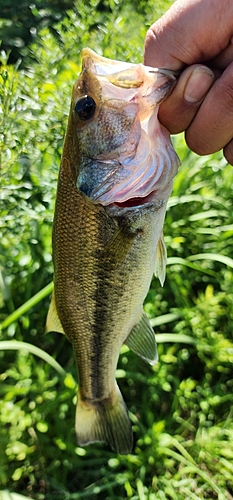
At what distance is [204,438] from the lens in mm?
2113

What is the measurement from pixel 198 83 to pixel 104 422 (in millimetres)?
1311

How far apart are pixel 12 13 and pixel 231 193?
2.87 m

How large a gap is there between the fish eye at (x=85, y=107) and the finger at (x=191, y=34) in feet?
0.84

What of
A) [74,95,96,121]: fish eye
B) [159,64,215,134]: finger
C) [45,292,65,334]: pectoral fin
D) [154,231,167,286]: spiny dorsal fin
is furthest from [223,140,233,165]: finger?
[45,292,65,334]: pectoral fin

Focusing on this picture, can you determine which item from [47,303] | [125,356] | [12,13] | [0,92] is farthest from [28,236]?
[12,13]

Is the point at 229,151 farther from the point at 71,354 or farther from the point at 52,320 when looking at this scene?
the point at 71,354

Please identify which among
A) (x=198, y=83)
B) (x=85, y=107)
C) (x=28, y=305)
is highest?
(x=198, y=83)

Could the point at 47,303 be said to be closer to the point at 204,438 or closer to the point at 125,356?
the point at 125,356

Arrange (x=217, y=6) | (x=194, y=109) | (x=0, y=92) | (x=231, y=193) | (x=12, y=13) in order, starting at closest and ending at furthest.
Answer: (x=217, y=6), (x=194, y=109), (x=0, y=92), (x=231, y=193), (x=12, y=13)

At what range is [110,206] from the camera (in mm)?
1222

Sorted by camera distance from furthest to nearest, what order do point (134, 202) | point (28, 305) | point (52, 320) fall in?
point (28, 305) → point (52, 320) → point (134, 202)

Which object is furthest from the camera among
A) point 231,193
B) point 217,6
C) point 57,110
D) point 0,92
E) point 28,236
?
point 231,193

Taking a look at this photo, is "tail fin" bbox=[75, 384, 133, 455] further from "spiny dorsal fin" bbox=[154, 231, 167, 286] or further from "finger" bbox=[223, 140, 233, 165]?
"finger" bbox=[223, 140, 233, 165]

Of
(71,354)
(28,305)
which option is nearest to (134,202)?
(28,305)
